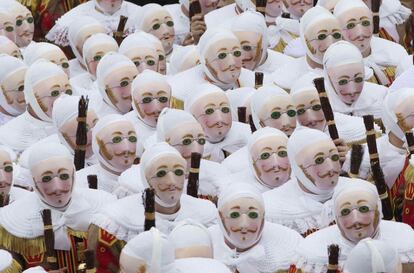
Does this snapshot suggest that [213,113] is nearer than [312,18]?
Yes

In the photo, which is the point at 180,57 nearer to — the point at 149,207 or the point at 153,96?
the point at 153,96

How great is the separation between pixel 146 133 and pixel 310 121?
1.45m

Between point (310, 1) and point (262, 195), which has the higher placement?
point (310, 1)

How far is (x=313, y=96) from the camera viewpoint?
1759 centimetres

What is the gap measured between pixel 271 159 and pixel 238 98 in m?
1.95

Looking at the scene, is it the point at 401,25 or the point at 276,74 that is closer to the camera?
the point at 276,74

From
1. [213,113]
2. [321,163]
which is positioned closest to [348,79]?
[213,113]

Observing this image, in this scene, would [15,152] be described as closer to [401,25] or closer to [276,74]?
[276,74]

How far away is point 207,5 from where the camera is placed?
21.2 m

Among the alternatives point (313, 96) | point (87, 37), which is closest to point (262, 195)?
point (313, 96)

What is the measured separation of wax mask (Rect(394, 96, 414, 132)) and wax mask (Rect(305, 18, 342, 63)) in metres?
1.90

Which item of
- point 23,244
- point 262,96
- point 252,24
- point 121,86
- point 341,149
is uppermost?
point 252,24

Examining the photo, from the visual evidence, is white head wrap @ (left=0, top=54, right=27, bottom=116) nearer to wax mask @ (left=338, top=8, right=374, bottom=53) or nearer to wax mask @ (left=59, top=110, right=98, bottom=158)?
wax mask @ (left=59, top=110, right=98, bottom=158)

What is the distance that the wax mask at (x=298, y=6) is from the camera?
20.6 meters
